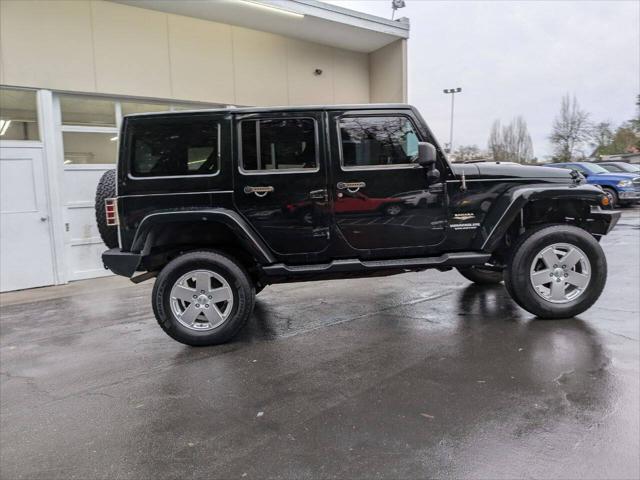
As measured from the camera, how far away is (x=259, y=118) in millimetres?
4566

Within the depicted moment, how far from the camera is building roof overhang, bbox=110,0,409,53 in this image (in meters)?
8.93

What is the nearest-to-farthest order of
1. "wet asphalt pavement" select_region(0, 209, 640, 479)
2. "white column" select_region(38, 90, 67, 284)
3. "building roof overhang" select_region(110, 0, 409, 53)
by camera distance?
"wet asphalt pavement" select_region(0, 209, 640, 479) < "white column" select_region(38, 90, 67, 284) < "building roof overhang" select_region(110, 0, 409, 53)

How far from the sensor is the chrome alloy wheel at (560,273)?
474cm

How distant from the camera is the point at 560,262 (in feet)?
15.6

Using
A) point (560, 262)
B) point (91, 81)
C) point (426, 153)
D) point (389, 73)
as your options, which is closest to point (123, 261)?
point (426, 153)

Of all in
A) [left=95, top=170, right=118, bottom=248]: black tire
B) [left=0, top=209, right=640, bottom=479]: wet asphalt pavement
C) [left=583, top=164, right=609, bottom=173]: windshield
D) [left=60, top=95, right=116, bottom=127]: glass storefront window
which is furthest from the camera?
[left=583, top=164, right=609, bottom=173]: windshield

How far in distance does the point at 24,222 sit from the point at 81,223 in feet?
2.93

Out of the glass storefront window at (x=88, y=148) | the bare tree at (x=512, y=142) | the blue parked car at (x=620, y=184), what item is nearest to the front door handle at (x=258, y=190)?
the glass storefront window at (x=88, y=148)

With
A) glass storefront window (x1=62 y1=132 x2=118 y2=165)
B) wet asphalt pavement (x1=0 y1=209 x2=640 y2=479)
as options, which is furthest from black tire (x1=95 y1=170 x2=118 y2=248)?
glass storefront window (x1=62 y1=132 x2=118 y2=165)

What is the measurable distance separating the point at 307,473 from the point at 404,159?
3.09 meters

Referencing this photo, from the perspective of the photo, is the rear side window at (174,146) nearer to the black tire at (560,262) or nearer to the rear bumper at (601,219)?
the black tire at (560,262)

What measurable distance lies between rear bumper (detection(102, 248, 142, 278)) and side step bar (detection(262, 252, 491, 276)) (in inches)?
46.4

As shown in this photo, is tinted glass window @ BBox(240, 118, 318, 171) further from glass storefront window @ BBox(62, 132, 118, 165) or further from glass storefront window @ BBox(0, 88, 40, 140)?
glass storefront window @ BBox(0, 88, 40, 140)

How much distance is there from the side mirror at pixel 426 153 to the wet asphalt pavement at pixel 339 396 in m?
1.67
